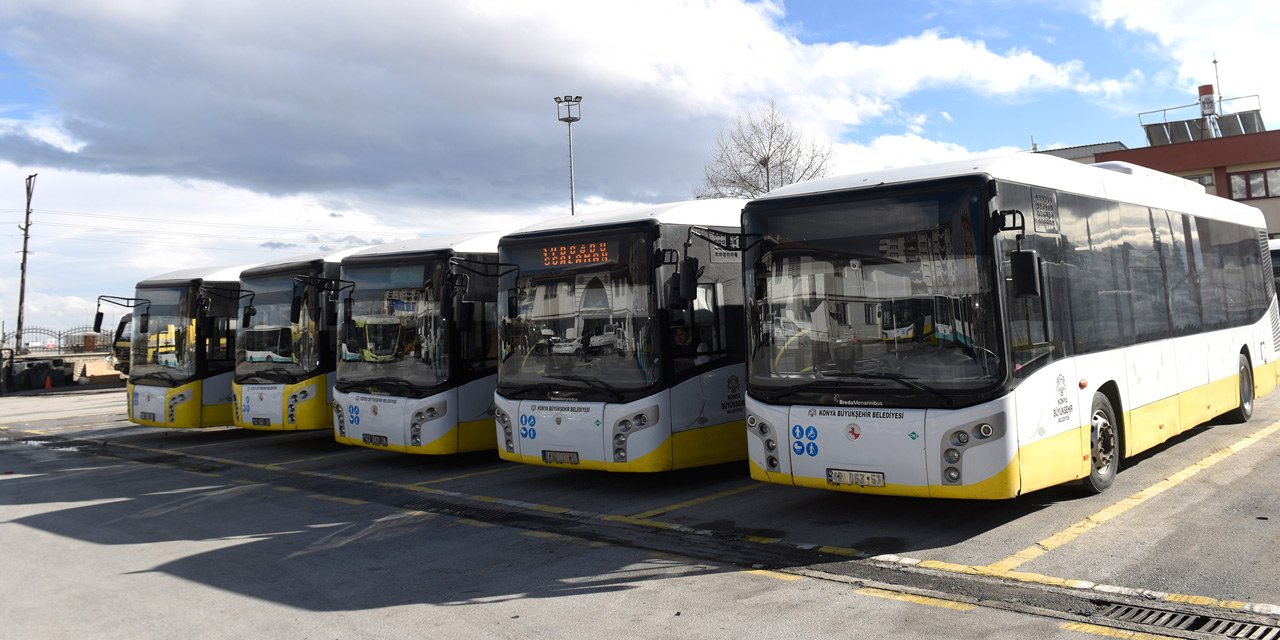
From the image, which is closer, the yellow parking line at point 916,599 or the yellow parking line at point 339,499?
the yellow parking line at point 916,599

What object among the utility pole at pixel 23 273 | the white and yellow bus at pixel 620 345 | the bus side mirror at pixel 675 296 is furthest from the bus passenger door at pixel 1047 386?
the utility pole at pixel 23 273

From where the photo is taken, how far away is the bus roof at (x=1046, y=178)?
25.1ft

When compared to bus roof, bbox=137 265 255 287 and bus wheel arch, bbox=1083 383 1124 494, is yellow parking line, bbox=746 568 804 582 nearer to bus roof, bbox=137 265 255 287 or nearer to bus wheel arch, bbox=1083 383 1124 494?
bus wheel arch, bbox=1083 383 1124 494

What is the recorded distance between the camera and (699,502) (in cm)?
974

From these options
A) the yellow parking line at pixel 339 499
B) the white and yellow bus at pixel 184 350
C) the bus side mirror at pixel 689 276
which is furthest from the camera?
the white and yellow bus at pixel 184 350

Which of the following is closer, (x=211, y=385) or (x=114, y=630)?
(x=114, y=630)

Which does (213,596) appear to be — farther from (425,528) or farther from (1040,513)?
(1040,513)

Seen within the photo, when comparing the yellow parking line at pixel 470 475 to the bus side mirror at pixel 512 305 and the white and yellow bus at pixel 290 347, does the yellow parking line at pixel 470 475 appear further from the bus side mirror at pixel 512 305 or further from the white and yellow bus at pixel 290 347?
the white and yellow bus at pixel 290 347

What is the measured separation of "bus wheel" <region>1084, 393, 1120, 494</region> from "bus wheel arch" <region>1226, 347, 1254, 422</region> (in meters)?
4.96

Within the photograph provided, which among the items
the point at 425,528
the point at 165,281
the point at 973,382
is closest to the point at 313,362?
the point at 165,281

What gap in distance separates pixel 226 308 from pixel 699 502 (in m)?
10.9

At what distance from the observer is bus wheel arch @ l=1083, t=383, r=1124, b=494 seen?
27.8ft

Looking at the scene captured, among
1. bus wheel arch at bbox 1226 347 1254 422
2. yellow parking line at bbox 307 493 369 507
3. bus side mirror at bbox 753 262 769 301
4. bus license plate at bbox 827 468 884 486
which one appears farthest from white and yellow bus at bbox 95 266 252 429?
bus wheel arch at bbox 1226 347 1254 422

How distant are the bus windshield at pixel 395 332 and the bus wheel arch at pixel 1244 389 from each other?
10.5 meters
